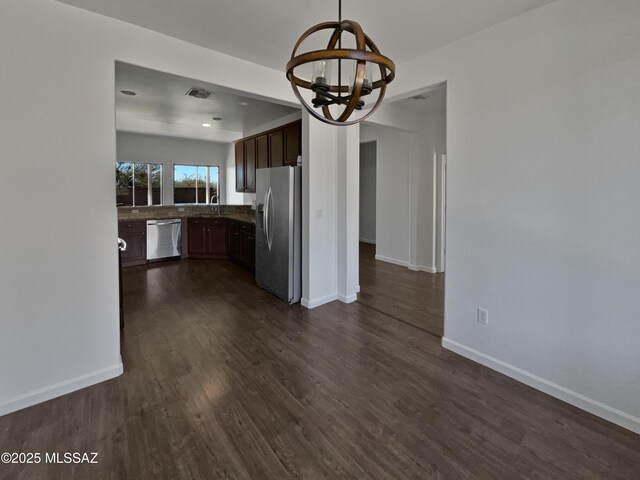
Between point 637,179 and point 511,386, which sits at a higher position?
point 637,179

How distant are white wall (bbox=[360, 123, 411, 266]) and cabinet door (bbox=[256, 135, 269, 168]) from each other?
6.37 feet

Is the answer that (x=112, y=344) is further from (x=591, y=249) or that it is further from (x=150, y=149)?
(x=150, y=149)

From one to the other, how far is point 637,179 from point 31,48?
12.7 feet

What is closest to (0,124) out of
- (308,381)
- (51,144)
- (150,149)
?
(51,144)

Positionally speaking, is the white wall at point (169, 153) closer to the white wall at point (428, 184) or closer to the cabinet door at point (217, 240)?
the cabinet door at point (217, 240)

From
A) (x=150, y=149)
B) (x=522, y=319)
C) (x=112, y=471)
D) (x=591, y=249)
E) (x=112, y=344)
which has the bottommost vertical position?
(x=112, y=471)

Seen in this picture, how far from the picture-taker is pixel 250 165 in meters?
6.10

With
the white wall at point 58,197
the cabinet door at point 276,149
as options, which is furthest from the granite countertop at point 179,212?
the white wall at point 58,197

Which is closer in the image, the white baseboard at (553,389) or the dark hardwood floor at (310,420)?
the dark hardwood floor at (310,420)

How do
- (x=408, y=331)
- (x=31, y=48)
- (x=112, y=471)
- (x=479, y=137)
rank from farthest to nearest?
(x=408, y=331) → (x=479, y=137) → (x=31, y=48) → (x=112, y=471)

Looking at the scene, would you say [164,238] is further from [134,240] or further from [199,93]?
[199,93]

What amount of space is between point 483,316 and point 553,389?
66 cm

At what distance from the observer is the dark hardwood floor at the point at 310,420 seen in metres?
1.69

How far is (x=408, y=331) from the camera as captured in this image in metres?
3.37
